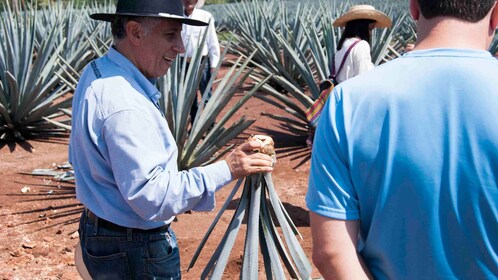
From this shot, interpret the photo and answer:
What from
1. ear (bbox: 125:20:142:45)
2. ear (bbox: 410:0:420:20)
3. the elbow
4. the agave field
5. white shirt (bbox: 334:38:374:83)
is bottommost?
the agave field

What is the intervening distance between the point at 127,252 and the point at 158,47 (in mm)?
647

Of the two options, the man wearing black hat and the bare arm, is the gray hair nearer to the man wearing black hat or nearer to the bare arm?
the man wearing black hat

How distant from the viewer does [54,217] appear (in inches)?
199

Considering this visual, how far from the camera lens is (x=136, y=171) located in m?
2.05

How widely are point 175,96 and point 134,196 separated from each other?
10.6 ft

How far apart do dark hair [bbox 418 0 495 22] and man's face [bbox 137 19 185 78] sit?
110cm

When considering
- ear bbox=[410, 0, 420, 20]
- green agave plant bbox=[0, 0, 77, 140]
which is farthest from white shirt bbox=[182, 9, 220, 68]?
ear bbox=[410, 0, 420, 20]

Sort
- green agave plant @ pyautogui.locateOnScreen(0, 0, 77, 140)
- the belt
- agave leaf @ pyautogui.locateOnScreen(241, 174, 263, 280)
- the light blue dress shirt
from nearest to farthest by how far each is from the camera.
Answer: the light blue dress shirt, the belt, agave leaf @ pyautogui.locateOnScreen(241, 174, 263, 280), green agave plant @ pyautogui.locateOnScreen(0, 0, 77, 140)

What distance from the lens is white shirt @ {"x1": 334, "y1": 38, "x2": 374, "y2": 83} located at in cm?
479

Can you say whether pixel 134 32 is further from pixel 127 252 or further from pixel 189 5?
pixel 189 5

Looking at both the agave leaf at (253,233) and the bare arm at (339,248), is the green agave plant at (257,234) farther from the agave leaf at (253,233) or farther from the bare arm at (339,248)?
the bare arm at (339,248)

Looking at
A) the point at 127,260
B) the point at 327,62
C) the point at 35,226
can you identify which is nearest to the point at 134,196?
the point at 127,260

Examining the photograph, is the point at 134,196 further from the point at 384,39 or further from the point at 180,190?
the point at 384,39

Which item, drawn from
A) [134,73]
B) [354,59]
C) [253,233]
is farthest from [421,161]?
→ [354,59]
